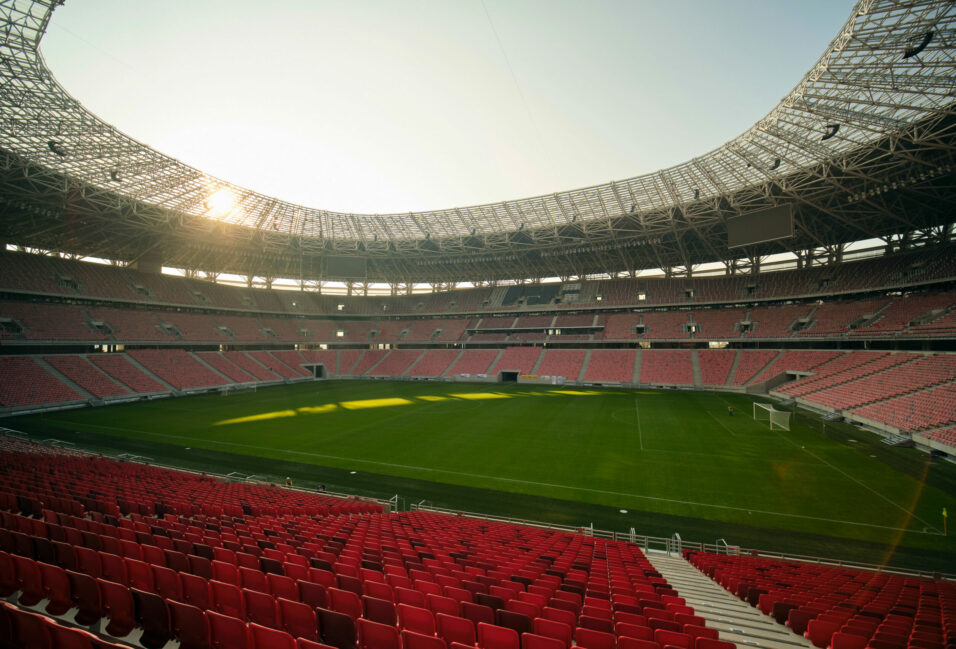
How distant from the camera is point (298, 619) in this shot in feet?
12.7

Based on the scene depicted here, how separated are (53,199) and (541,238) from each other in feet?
153

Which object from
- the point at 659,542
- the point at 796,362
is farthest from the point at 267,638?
the point at 796,362

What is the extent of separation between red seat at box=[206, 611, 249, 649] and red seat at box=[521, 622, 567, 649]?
7.54 feet

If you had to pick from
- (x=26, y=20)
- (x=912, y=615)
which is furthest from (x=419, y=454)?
(x=26, y=20)

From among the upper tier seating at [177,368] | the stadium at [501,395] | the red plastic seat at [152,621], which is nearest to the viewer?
the red plastic seat at [152,621]

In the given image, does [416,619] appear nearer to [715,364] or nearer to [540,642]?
[540,642]

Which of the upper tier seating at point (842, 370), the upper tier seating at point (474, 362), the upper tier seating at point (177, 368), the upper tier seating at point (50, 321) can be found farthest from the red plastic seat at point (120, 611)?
the upper tier seating at point (474, 362)

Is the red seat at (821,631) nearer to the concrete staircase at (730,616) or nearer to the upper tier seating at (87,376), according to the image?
the concrete staircase at (730,616)

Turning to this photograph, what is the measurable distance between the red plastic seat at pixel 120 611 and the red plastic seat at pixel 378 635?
2.14m

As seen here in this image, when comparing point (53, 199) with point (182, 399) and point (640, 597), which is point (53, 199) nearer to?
point (182, 399)

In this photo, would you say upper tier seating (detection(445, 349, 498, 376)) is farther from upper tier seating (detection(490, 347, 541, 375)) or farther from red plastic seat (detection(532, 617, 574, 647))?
red plastic seat (detection(532, 617, 574, 647))

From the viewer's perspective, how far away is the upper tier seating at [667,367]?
45.5 meters

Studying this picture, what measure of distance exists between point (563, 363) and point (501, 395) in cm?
1359

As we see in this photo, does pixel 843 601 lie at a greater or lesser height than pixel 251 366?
lesser
